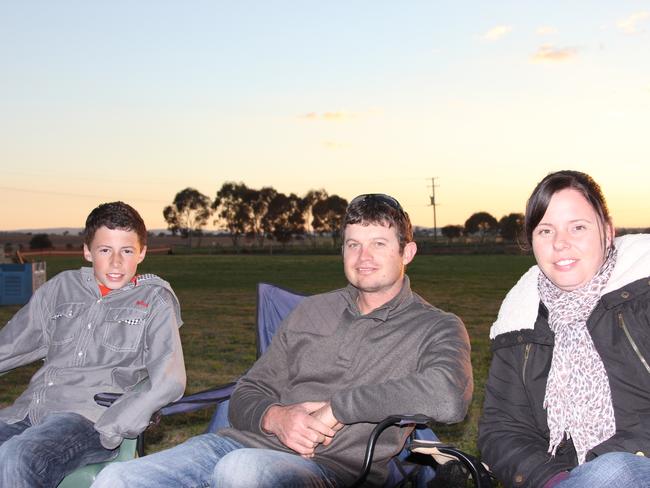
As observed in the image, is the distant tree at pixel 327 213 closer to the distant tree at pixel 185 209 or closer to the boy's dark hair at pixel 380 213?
the distant tree at pixel 185 209

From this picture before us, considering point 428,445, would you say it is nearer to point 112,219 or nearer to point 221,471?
point 221,471

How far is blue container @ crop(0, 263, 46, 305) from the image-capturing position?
51.2ft

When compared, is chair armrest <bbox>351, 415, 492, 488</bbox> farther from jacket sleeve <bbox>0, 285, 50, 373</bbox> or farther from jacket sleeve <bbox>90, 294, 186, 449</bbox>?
jacket sleeve <bbox>0, 285, 50, 373</bbox>

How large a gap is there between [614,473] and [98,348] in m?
2.13

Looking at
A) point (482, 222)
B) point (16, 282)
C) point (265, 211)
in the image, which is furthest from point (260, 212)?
point (16, 282)

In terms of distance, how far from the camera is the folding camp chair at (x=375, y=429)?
2.53 metres

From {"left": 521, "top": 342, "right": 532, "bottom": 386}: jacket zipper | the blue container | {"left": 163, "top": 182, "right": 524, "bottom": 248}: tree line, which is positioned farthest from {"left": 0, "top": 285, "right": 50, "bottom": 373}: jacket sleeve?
{"left": 163, "top": 182, "right": 524, "bottom": 248}: tree line

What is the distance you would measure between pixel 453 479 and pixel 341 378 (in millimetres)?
542

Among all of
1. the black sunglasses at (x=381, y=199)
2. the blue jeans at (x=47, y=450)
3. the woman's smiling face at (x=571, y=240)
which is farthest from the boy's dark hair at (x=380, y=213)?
the blue jeans at (x=47, y=450)

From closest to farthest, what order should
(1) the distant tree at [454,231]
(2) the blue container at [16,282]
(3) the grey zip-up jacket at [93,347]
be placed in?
Answer: (3) the grey zip-up jacket at [93,347] < (2) the blue container at [16,282] < (1) the distant tree at [454,231]

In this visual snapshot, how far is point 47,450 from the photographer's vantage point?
2.82 meters

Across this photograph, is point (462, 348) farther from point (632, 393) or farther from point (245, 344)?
point (245, 344)

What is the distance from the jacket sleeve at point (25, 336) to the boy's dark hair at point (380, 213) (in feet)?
4.81

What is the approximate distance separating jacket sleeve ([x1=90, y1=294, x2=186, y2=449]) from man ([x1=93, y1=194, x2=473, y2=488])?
0.25 m
